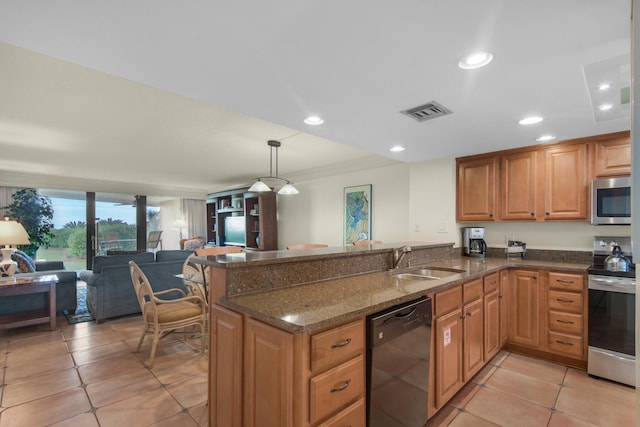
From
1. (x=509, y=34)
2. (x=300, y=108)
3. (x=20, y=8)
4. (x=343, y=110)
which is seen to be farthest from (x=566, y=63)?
(x=20, y=8)

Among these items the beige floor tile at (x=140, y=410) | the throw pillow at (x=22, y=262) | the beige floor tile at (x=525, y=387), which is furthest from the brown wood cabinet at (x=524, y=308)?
the throw pillow at (x=22, y=262)

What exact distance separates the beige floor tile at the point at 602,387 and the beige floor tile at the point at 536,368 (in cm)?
7

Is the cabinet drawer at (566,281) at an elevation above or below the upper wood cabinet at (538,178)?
below

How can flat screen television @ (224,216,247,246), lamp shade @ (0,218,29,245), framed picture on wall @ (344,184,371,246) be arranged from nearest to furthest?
lamp shade @ (0,218,29,245)
framed picture on wall @ (344,184,371,246)
flat screen television @ (224,216,247,246)

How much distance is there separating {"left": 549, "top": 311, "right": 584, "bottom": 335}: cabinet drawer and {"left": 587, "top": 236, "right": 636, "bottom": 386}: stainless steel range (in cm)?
10

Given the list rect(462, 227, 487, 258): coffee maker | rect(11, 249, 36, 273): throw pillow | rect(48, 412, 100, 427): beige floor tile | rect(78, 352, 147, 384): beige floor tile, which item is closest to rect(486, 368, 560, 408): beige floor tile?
rect(462, 227, 487, 258): coffee maker

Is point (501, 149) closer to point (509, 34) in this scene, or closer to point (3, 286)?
point (509, 34)

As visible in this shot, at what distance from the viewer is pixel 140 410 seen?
6.80ft

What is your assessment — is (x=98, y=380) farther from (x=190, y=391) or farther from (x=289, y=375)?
(x=289, y=375)

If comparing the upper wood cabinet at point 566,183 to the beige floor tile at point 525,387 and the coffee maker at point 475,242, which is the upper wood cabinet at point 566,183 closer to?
the coffee maker at point 475,242

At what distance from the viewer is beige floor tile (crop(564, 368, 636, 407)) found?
225cm

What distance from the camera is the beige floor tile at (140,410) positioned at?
1.96 meters

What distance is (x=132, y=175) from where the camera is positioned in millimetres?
6152

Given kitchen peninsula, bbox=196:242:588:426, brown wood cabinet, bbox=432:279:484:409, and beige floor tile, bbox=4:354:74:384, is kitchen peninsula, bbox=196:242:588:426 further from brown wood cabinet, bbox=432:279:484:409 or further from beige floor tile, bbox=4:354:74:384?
beige floor tile, bbox=4:354:74:384
